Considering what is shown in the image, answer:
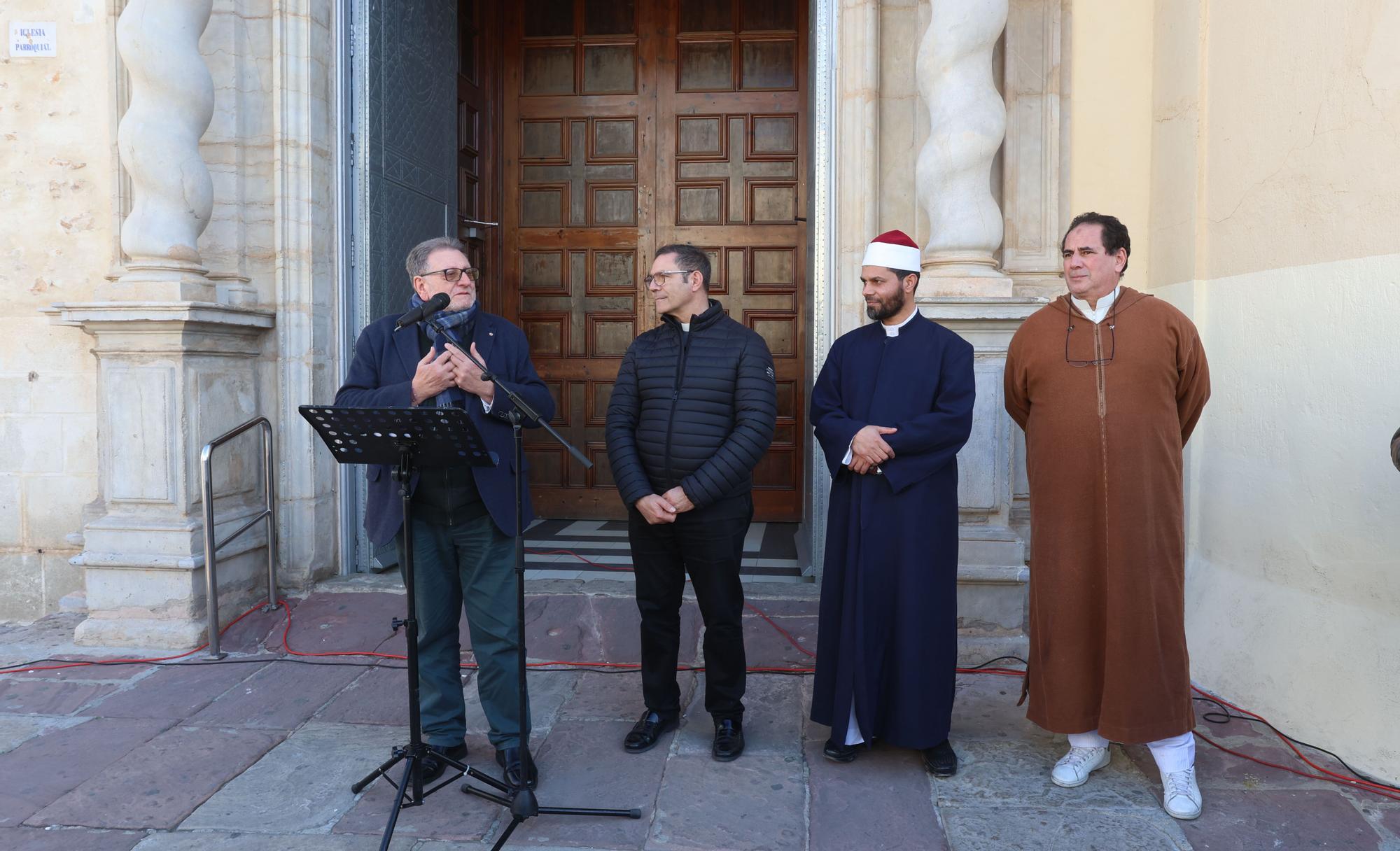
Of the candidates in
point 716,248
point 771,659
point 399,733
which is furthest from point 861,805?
point 716,248

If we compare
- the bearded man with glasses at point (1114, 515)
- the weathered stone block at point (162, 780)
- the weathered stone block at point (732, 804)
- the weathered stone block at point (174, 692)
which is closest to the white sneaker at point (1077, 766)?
the bearded man with glasses at point (1114, 515)

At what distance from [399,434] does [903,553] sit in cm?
173

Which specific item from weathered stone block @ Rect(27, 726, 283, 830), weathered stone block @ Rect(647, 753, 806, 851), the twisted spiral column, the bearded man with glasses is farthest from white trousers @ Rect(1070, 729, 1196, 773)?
the twisted spiral column

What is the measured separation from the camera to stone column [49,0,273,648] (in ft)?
16.0

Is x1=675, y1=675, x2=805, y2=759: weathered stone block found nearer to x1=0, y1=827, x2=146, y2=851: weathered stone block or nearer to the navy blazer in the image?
the navy blazer

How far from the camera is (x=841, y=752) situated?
3.65 metres

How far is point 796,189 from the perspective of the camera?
766 cm

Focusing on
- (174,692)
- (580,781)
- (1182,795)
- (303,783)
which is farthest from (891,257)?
(174,692)

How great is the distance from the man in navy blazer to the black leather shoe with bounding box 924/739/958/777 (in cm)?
134

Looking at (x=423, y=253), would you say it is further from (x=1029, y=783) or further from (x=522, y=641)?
(x=1029, y=783)

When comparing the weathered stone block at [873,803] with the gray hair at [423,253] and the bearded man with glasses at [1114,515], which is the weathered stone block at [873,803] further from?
the gray hair at [423,253]

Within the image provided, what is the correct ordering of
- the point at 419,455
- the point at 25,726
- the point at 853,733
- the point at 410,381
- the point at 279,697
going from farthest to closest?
1. the point at 279,697
2. the point at 25,726
3. the point at 853,733
4. the point at 410,381
5. the point at 419,455

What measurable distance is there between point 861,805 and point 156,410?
3.63 m

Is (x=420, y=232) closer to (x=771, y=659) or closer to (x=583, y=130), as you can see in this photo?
(x=583, y=130)
